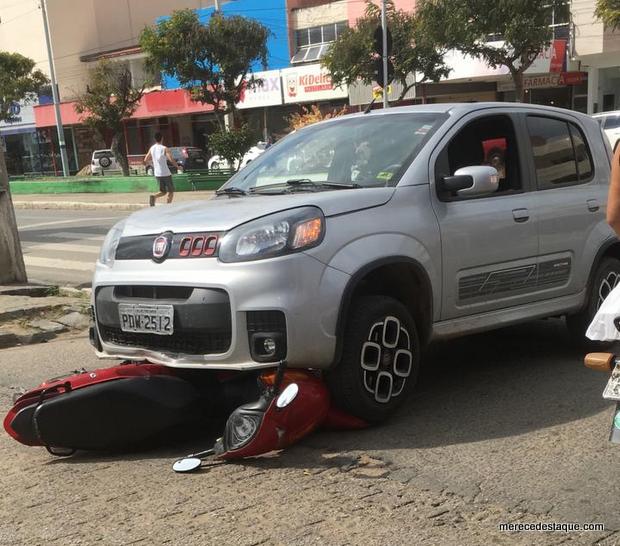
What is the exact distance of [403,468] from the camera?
11.4 feet

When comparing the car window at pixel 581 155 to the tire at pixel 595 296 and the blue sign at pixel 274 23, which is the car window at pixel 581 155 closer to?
the tire at pixel 595 296

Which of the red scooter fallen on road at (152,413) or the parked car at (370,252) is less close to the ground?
the parked car at (370,252)

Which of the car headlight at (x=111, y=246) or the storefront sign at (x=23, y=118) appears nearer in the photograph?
the car headlight at (x=111, y=246)

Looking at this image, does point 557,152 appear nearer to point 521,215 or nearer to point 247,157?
point 521,215

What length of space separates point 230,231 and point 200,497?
1.33m

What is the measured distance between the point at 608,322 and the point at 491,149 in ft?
7.85

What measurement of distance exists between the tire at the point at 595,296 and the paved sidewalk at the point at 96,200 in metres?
15.9

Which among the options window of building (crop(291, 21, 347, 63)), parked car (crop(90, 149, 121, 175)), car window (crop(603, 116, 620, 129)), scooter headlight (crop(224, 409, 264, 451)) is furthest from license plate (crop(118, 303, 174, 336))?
parked car (crop(90, 149, 121, 175))

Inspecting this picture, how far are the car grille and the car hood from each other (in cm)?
56

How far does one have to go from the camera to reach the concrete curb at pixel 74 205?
21.3m

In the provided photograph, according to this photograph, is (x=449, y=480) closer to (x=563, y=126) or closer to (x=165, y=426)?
(x=165, y=426)

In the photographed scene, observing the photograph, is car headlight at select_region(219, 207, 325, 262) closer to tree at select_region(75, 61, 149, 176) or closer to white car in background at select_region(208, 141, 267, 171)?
white car in background at select_region(208, 141, 267, 171)

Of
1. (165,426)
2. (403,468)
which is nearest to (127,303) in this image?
(165,426)

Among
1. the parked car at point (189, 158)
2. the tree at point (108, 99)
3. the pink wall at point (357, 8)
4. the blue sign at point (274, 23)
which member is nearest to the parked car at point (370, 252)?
the tree at point (108, 99)
